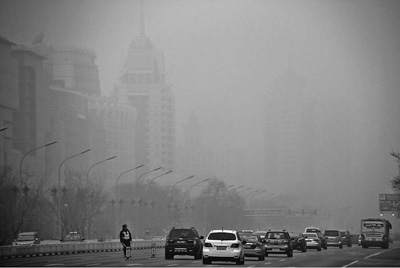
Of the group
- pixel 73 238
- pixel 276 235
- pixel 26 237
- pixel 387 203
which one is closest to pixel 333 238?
pixel 73 238

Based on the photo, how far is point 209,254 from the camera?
181ft

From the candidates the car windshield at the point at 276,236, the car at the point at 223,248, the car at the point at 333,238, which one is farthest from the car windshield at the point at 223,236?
the car at the point at 333,238

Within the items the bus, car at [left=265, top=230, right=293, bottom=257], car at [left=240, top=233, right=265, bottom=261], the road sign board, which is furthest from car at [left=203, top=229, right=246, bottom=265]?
the road sign board

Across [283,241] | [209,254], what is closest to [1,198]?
[283,241]

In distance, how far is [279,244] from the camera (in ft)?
234

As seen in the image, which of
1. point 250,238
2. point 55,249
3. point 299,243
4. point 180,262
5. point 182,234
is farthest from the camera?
point 299,243

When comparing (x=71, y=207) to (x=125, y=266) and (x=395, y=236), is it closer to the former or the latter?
(x=395, y=236)

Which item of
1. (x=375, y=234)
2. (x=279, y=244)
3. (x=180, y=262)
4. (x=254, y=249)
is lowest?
(x=180, y=262)

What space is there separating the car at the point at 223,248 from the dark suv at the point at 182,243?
21.3ft

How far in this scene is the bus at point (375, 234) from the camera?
11031 cm

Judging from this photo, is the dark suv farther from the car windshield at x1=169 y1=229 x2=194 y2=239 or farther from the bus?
the bus

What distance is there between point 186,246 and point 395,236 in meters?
132

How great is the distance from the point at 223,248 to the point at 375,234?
59.5 m

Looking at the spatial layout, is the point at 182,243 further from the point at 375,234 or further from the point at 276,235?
the point at 375,234
